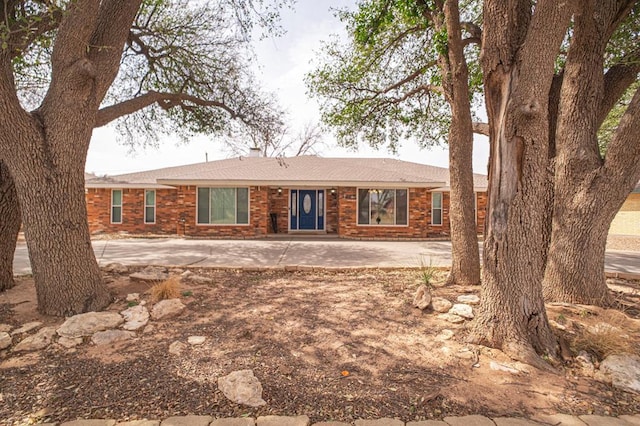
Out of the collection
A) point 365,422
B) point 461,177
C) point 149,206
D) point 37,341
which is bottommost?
point 365,422

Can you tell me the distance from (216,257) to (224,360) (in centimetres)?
542

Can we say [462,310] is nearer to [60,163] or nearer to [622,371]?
[622,371]

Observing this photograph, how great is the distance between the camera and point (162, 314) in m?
3.49

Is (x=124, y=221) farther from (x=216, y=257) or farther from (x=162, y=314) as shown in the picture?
(x=162, y=314)

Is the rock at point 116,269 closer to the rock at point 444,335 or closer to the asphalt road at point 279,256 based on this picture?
the asphalt road at point 279,256

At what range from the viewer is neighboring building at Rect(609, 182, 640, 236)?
614 inches

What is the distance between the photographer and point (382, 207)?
12.5 metres

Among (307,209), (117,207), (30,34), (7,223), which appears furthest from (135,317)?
(117,207)

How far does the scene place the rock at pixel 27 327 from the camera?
123 inches

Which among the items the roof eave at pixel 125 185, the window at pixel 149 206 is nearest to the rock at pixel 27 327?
the roof eave at pixel 125 185

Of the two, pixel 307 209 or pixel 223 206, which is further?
pixel 307 209

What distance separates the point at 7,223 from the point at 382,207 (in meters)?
10.9

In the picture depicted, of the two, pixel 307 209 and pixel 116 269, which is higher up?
pixel 307 209

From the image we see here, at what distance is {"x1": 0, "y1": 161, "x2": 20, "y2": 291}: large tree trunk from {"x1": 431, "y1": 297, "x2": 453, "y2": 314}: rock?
18.9ft
